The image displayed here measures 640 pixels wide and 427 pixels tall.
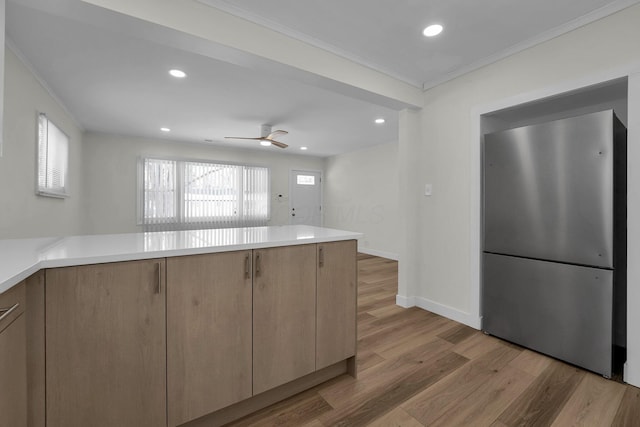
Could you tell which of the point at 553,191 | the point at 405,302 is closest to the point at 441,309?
the point at 405,302

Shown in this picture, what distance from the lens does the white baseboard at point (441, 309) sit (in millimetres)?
2521

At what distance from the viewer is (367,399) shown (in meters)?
1.59

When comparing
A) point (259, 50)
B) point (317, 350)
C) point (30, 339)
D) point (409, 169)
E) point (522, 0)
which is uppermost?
point (522, 0)

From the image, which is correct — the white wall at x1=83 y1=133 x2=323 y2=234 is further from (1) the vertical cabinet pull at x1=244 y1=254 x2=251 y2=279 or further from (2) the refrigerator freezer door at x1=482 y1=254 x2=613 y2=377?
(2) the refrigerator freezer door at x1=482 y1=254 x2=613 y2=377

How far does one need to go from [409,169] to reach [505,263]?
1.29 m

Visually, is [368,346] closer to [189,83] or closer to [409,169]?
[409,169]

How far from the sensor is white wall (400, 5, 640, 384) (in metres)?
1.78

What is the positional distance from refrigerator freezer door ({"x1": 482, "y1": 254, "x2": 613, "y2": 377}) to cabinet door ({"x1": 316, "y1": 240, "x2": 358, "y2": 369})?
1400 mm

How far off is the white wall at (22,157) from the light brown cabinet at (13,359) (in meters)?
1.99

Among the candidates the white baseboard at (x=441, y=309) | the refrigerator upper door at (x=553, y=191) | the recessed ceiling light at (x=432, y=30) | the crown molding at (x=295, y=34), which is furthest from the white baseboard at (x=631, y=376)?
the crown molding at (x=295, y=34)

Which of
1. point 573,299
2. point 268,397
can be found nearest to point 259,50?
point 268,397

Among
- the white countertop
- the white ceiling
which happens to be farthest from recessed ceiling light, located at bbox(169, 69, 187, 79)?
the white countertop

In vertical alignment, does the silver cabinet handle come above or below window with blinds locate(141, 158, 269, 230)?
below

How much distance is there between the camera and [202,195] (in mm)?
6078
